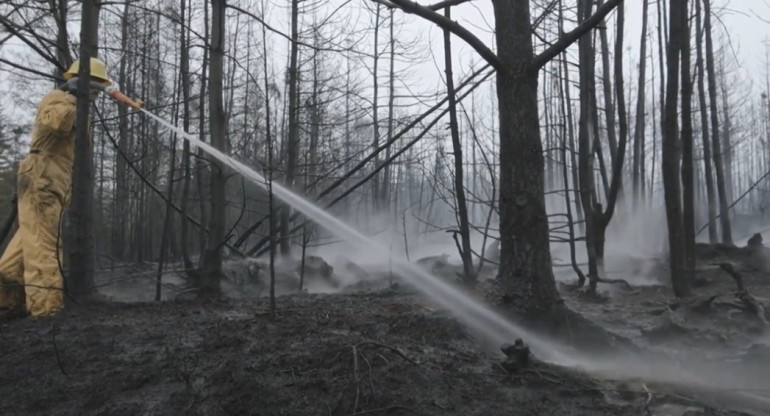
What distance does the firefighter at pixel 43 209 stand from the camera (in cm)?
612

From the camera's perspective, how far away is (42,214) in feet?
20.5

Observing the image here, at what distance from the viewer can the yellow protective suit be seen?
6117mm

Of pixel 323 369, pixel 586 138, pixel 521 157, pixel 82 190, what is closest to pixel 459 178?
pixel 586 138

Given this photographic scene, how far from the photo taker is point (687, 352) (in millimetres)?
5102

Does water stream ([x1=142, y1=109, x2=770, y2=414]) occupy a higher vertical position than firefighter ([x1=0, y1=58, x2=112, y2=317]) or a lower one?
lower

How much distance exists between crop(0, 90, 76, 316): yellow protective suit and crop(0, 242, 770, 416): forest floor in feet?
1.65

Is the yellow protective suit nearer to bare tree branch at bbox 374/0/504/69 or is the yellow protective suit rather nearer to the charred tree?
bare tree branch at bbox 374/0/504/69

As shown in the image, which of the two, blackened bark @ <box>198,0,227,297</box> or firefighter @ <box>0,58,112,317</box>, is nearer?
firefighter @ <box>0,58,112,317</box>

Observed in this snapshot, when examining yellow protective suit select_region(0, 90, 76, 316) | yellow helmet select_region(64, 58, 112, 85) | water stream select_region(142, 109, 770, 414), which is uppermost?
yellow helmet select_region(64, 58, 112, 85)

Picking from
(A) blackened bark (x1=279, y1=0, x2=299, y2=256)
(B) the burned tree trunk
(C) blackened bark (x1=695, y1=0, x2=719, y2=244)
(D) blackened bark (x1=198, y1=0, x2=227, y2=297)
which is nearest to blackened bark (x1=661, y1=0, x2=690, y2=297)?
(B) the burned tree trunk

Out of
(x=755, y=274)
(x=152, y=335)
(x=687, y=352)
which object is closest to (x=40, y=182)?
(x=152, y=335)

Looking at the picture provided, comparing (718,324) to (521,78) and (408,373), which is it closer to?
(521,78)

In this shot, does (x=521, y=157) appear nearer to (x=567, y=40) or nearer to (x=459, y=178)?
(x=567, y=40)

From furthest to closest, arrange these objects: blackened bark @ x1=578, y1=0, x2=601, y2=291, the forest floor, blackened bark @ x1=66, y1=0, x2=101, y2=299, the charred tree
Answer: blackened bark @ x1=578, y1=0, x2=601, y2=291
blackened bark @ x1=66, y1=0, x2=101, y2=299
the charred tree
the forest floor
